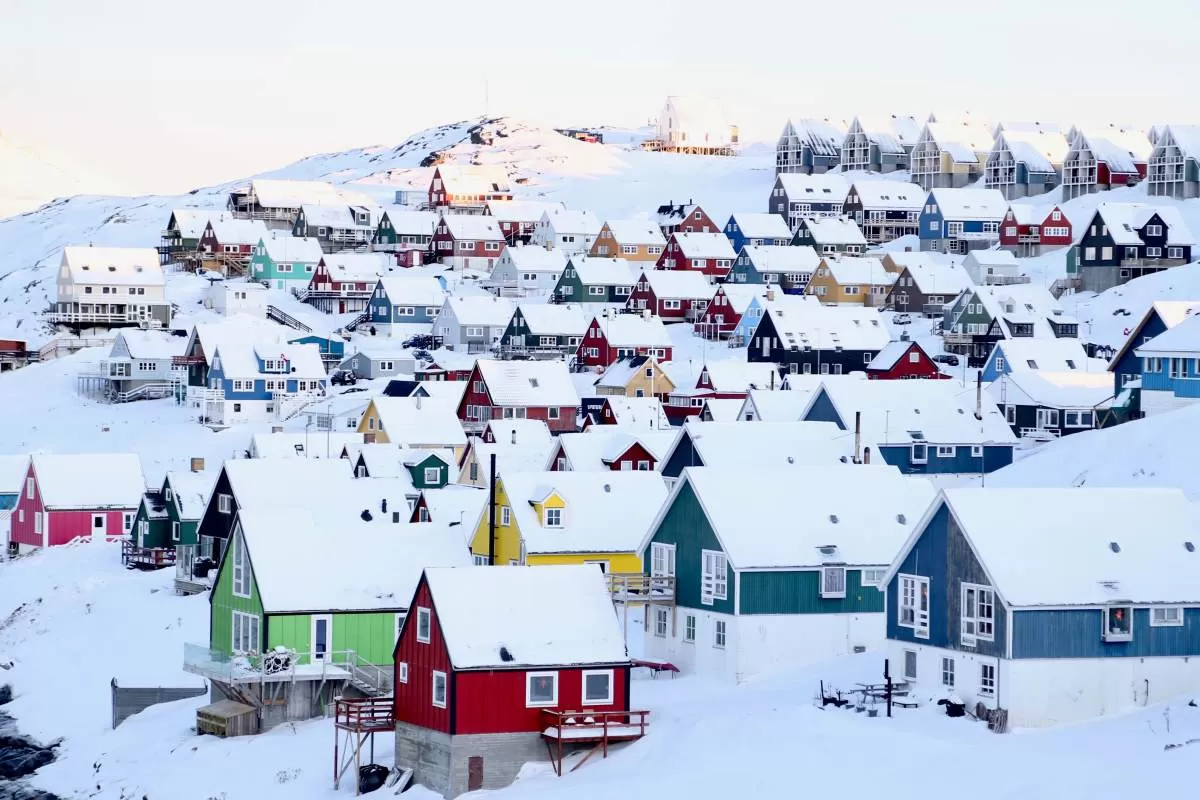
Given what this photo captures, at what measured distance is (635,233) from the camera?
153m

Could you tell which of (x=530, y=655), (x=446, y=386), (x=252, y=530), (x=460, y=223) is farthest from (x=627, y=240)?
(x=530, y=655)

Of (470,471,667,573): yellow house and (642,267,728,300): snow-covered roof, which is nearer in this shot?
(470,471,667,573): yellow house

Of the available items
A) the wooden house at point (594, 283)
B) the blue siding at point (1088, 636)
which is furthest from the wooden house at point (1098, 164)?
the blue siding at point (1088, 636)

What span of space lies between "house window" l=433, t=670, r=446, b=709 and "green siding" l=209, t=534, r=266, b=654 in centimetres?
977

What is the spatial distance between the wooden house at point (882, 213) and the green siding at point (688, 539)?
344 feet

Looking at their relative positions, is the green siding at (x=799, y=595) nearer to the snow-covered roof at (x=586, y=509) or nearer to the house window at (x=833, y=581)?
the house window at (x=833, y=581)

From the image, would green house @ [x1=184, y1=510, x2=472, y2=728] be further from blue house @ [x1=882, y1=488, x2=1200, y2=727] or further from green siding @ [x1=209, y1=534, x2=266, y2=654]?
blue house @ [x1=882, y1=488, x2=1200, y2=727]

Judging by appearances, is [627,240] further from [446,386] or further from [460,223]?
[446,386]

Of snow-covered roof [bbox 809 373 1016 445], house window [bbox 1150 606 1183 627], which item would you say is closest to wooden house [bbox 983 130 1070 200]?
snow-covered roof [bbox 809 373 1016 445]

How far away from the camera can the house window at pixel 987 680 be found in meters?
40.1

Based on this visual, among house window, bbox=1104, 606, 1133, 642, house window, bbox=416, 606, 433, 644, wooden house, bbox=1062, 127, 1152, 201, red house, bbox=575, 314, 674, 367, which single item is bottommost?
house window, bbox=416, 606, 433, 644

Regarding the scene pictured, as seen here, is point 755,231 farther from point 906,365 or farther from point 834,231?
point 906,365

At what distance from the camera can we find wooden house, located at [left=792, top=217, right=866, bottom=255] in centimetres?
14612

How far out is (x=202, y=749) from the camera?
48.2 m
